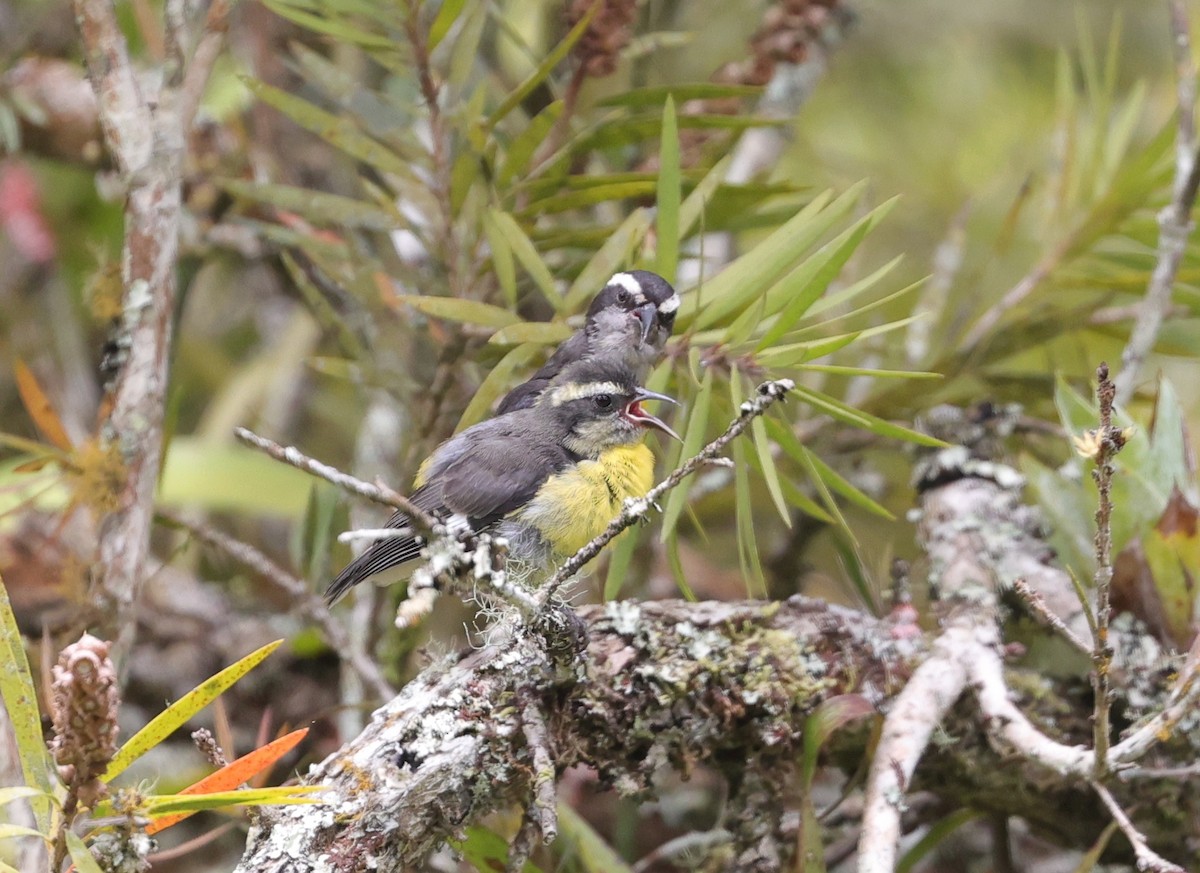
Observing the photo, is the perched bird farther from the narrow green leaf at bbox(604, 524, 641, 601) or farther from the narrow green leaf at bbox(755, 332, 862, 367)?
the narrow green leaf at bbox(604, 524, 641, 601)

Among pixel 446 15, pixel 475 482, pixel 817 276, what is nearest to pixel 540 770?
pixel 475 482

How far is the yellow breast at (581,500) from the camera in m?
2.26

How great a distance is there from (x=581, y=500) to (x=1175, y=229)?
1403mm

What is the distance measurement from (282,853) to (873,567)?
1538 millimetres

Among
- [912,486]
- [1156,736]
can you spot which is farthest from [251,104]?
[1156,736]

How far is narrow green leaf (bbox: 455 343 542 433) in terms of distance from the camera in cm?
209

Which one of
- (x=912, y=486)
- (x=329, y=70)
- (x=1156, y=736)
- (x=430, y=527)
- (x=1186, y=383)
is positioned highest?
(x=329, y=70)

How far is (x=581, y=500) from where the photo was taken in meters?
2.28

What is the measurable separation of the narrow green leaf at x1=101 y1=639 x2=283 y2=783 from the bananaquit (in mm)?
862

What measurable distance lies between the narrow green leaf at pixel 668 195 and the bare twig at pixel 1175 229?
A: 1028 mm

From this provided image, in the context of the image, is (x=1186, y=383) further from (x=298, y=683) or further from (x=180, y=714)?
(x=180, y=714)

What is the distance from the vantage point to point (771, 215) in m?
2.63

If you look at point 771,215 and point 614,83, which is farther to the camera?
point 614,83

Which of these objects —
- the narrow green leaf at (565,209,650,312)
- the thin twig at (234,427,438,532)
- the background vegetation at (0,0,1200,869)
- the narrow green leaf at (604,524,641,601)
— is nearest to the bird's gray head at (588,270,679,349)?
the background vegetation at (0,0,1200,869)
